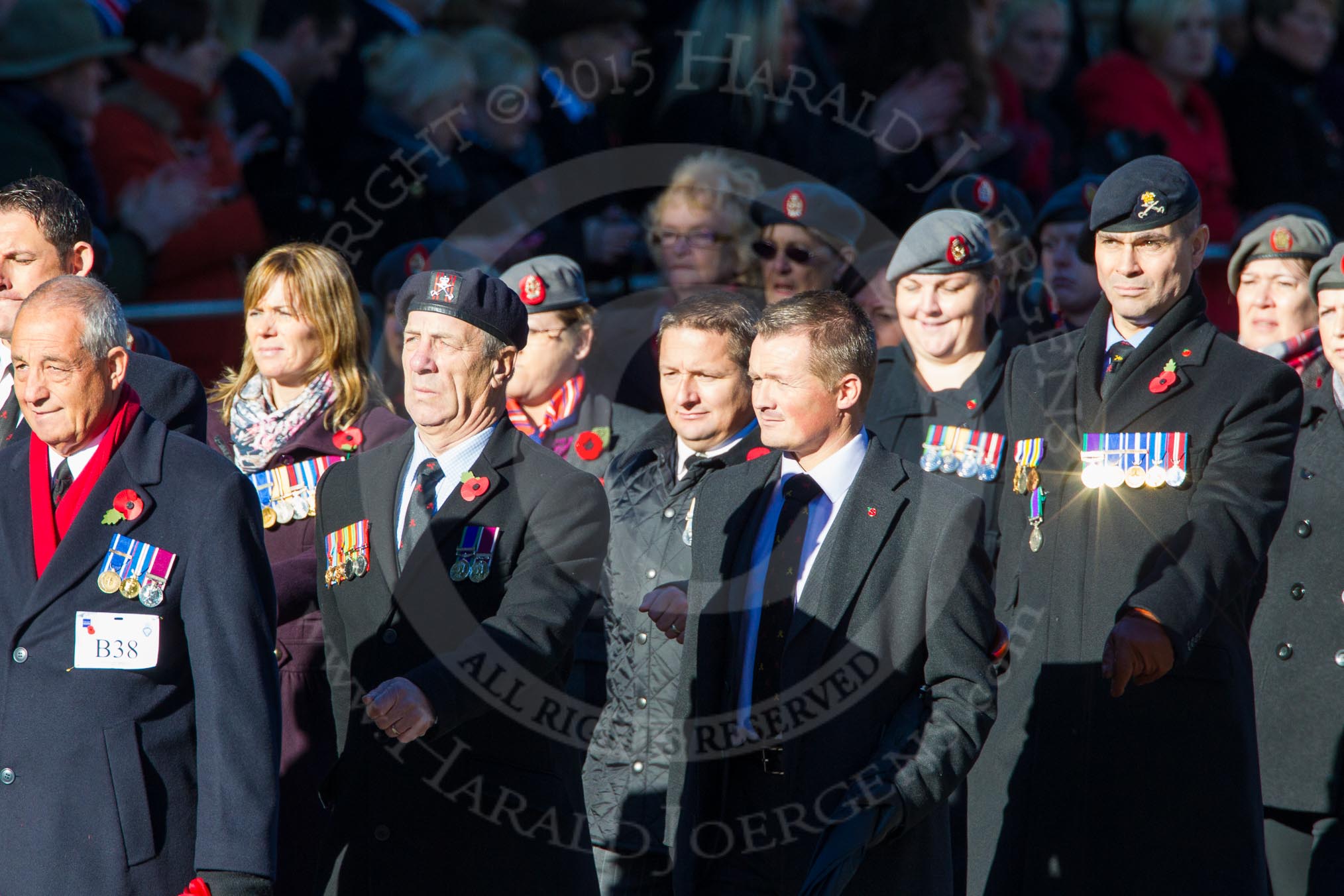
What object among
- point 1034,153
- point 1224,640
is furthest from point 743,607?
point 1034,153

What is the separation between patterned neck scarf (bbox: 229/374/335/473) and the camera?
5070mm

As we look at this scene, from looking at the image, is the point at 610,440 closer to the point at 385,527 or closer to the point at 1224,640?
the point at 385,527

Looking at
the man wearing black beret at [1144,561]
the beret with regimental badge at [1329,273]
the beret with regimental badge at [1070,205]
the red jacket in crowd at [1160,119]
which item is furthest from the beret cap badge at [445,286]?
the red jacket in crowd at [1160,119]

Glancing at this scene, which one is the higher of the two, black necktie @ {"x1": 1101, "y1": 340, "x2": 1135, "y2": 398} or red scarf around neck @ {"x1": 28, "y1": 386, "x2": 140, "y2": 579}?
black necktie @ {"x1": 1101, "y1": 340, "x2": 1135, "y2": 398}

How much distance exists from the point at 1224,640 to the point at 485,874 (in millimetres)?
1976

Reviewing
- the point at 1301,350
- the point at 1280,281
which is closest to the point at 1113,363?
the point at 1301,350

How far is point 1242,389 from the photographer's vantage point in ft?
14.2

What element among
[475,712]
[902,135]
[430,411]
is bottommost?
[475,712]

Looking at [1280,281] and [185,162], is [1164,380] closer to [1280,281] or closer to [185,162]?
[1280,281]

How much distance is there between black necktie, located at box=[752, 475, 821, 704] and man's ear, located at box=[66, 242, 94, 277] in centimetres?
207

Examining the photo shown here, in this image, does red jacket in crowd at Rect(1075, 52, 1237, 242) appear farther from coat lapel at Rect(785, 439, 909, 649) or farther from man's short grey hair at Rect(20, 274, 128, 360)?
man's short grey hair at Rect(20, 274, 128, 360)

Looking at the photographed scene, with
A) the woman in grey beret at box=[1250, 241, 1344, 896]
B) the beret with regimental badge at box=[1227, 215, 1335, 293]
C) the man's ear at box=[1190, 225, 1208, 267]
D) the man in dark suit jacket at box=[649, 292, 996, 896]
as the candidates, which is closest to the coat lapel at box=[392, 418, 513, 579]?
the man in dark suit jacket at box=[649, 292, 996, 896]

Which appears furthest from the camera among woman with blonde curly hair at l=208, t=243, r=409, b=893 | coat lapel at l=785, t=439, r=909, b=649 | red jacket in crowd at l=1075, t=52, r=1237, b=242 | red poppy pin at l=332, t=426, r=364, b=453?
red jacket in crowd at l=1075, t=52, r=1237, b=242

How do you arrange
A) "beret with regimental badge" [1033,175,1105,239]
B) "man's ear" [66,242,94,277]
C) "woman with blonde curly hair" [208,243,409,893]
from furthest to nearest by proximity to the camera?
"beret with regimental badge" [1033,175,1105,239] → "woman with blonde curly hair" [208,243,409,893] → "man's ear" [66,242,94,277]
